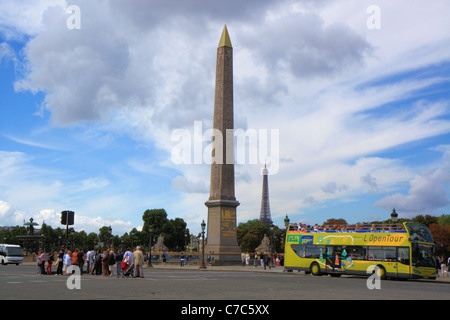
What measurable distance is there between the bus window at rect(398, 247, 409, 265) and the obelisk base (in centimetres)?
2096

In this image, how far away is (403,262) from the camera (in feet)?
86.8

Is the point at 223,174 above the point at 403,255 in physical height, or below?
above

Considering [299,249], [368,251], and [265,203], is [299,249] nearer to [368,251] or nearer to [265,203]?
[368,251]

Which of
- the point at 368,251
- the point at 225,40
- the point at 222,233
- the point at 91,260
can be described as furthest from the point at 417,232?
the point at 225,40

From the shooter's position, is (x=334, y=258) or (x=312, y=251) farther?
(x=312, y=251)

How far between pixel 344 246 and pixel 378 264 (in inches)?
91.0

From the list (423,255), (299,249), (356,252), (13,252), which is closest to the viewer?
(423,255)

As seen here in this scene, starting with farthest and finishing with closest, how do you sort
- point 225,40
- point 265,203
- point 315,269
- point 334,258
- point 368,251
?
point 265,203 → point 225,40 → point 315,269 → point 334,258 → point 368,251

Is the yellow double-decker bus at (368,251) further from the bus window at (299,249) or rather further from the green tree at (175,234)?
the green tree at (175,234)

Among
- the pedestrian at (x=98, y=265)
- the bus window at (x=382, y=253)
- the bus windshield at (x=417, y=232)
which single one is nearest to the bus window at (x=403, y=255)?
the bus window at (x=382, y=253)

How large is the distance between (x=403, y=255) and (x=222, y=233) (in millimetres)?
22034
